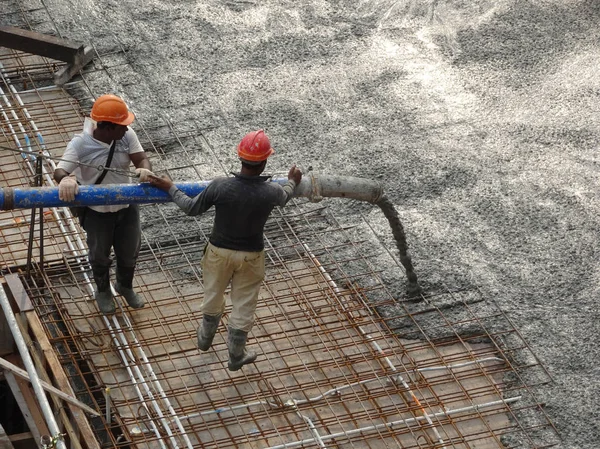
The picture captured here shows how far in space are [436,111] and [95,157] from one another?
3914 millimetres

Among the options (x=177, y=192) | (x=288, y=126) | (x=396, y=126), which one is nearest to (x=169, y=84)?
(x=288, y=126)

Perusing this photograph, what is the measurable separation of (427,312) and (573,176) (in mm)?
2116

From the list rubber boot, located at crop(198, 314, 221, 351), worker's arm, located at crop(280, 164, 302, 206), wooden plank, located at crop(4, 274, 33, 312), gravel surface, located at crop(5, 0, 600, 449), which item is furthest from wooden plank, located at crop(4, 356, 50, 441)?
gravel surface, located at crop(5, 0, 600, 449)

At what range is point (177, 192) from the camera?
19.2ft

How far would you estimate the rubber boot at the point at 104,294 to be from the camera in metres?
6.67

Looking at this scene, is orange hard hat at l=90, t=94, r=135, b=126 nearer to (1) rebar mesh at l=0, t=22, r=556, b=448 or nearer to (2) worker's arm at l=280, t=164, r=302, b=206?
(1) rebar mesh at l=0, t=22, r=556, b=448

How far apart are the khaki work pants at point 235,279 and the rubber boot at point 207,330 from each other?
0.20 feet

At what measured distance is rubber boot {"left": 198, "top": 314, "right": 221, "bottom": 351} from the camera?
6.25 m

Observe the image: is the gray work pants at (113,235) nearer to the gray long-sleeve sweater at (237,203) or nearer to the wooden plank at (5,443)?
the gray long-sleeve sweater at (237,203)

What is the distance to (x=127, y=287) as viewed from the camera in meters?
6.82

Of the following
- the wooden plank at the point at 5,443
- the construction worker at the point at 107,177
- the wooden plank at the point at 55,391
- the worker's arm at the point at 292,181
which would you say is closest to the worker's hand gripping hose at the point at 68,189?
the construction worker at the point at 107,177

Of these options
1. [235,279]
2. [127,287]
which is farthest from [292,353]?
[127,287]

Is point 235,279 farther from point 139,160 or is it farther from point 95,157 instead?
point 95,157

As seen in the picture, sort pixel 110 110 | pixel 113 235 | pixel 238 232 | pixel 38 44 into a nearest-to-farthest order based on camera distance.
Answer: pixel 238 232
pixel 110 110
pixel 113 235
pixel 38 44
